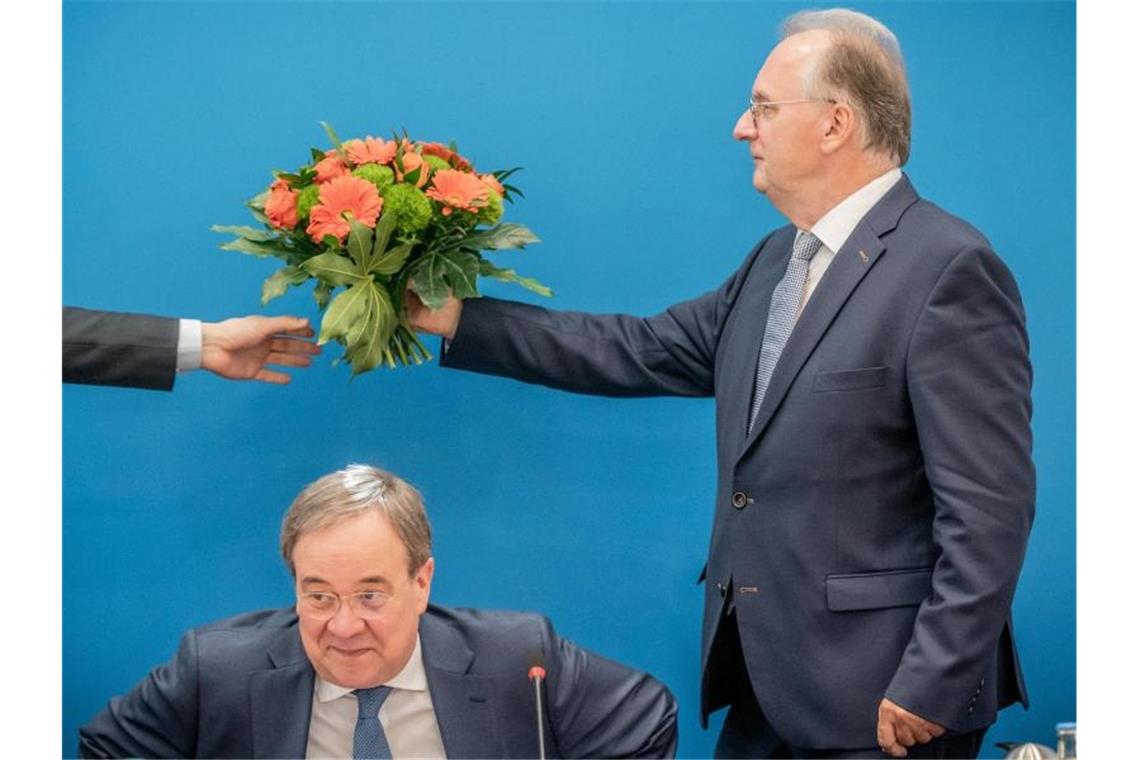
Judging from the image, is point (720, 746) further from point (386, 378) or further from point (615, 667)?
point (386, 378)

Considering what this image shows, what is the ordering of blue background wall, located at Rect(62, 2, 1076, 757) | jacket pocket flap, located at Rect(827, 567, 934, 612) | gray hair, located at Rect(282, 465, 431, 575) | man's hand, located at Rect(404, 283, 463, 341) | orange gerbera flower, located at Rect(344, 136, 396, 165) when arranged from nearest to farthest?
1. jacket pocket flap, located at Rect(827, 567, 934, 612)
2. gray hair, located at Rect(282, 465, 431, 575)
3. orange gerbera flower, located at Rect(344, 136, 396, 165)
4. man's hand, located at Rect(404, 283, 463, 341)
5. blue background wall, located at Rect(62, 2, 1076, 757)

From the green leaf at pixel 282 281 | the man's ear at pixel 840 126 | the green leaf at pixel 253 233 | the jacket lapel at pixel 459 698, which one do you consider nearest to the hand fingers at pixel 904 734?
the jacket lapel at pixel 459 698

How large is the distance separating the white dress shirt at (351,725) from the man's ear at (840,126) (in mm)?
1119

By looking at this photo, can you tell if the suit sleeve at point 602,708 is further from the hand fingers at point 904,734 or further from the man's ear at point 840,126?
the man's ear at point 840,126

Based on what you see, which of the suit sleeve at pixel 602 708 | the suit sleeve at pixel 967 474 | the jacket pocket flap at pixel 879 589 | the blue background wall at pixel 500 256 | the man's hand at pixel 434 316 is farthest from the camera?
the blue background wall at pixel 500 256

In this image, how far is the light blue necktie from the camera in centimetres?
255

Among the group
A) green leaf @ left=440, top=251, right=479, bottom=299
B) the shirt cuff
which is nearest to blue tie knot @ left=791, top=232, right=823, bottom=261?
green leaf @ left=440, top=251, right=479, bottom=299

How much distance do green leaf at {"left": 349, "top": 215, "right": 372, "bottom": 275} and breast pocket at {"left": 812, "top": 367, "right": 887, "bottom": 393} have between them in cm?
79

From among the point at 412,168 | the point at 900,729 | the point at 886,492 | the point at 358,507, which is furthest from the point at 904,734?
the point at 412,168

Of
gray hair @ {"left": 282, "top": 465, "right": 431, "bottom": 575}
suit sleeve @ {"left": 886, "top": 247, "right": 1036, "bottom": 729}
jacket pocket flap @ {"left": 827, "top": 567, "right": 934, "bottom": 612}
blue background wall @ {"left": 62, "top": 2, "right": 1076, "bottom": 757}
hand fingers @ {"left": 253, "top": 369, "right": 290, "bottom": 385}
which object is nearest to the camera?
suit sleeve @ {"left": 886, "top": 247, "right": 1036, "bottom": 729}

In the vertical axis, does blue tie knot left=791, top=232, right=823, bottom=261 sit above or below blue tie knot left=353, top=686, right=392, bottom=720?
above

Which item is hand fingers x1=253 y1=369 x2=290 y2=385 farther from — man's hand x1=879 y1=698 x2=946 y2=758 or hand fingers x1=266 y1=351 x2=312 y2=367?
man's hand x1=879 y1=698 x2=946 y2=758

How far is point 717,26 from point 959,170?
1.90 feet

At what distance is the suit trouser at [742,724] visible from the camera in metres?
2.49
